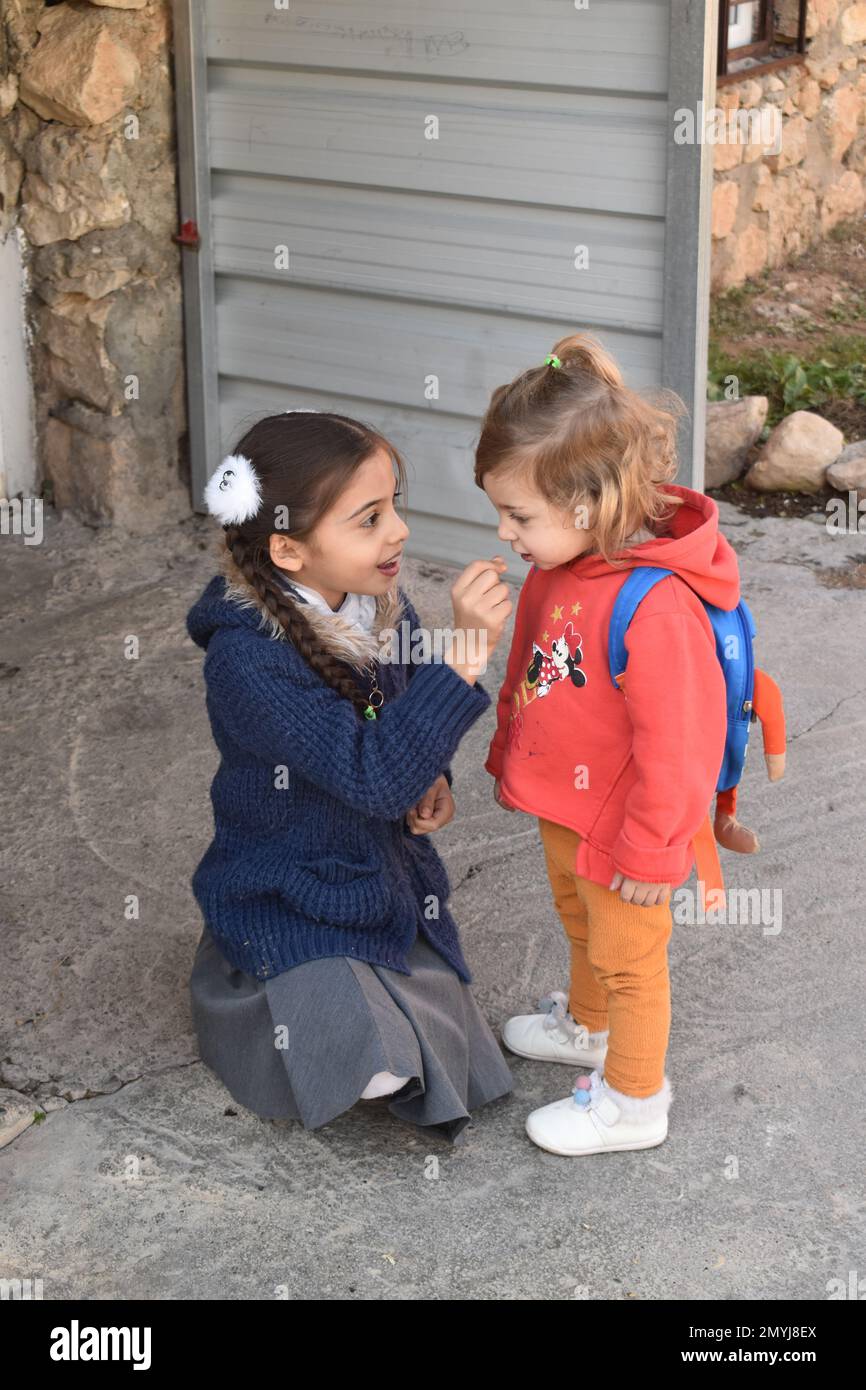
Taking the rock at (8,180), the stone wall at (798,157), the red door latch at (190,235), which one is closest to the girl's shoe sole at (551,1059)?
the red door latch at (190,235)

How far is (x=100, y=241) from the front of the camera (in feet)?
15.9

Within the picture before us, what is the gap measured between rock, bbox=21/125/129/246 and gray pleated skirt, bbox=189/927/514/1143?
2.80 meters

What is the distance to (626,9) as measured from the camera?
13.3ft

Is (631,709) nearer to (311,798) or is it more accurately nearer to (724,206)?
(311,798)

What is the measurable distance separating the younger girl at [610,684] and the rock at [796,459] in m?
3.01

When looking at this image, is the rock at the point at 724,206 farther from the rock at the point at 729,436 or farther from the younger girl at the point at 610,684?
the younger girl at the point at 610,684

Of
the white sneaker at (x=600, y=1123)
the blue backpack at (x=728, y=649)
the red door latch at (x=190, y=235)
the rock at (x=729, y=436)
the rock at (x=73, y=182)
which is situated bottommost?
the white sneaker at (x=600, y=1123)

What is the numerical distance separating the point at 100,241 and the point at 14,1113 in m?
3.00

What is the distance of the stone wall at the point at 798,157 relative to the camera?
681 cm

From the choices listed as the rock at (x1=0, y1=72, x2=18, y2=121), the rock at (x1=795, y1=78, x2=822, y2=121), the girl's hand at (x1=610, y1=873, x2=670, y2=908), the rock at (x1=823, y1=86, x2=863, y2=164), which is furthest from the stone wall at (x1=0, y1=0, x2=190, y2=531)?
the rock at (x1=823, y1=86, x2=863, y2=164)

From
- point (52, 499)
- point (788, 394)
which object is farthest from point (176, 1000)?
point (788, 394)

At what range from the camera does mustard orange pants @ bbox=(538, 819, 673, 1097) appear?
249cm

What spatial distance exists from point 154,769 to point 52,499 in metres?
1.69

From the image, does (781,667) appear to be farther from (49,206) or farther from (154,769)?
(49,206)
